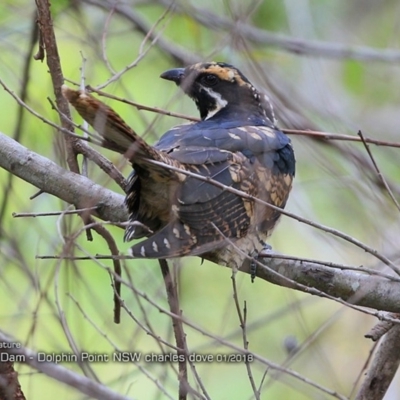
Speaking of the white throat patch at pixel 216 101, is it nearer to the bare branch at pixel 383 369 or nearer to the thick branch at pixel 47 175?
the thick branch at pixel 47 175

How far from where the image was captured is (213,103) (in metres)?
4.36

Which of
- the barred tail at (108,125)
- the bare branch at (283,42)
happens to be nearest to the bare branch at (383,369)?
the barred tail at (108,125)

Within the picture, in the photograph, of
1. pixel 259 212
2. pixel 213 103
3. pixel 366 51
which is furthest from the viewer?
pixel 366 51

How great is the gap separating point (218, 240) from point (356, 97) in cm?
592

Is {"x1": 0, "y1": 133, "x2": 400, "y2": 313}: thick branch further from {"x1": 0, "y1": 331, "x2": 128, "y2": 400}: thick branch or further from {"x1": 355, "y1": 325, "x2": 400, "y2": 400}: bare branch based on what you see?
{"x1": 0, "y1": 331, "x2": 128, "y2": 400}: thick branch

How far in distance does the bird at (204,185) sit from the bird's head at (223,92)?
0.44ft

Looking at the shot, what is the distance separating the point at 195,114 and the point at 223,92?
125cm

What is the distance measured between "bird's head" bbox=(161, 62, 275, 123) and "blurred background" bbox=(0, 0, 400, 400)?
3.8 inches

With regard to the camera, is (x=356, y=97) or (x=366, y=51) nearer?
(x=366, y=51)

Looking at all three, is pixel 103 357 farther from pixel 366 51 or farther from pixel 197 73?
pixel 366 51

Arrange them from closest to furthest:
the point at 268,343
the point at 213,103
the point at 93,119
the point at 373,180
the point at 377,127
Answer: the point at 93,119, the point at 373,180, the point at 213,103, the point at 268,343, the point at 377,127

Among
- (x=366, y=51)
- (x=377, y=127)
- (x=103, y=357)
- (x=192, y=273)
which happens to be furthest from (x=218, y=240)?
(x=377, y=127)

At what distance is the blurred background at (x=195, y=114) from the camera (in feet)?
13.5

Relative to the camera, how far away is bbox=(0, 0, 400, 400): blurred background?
412 centimetres
